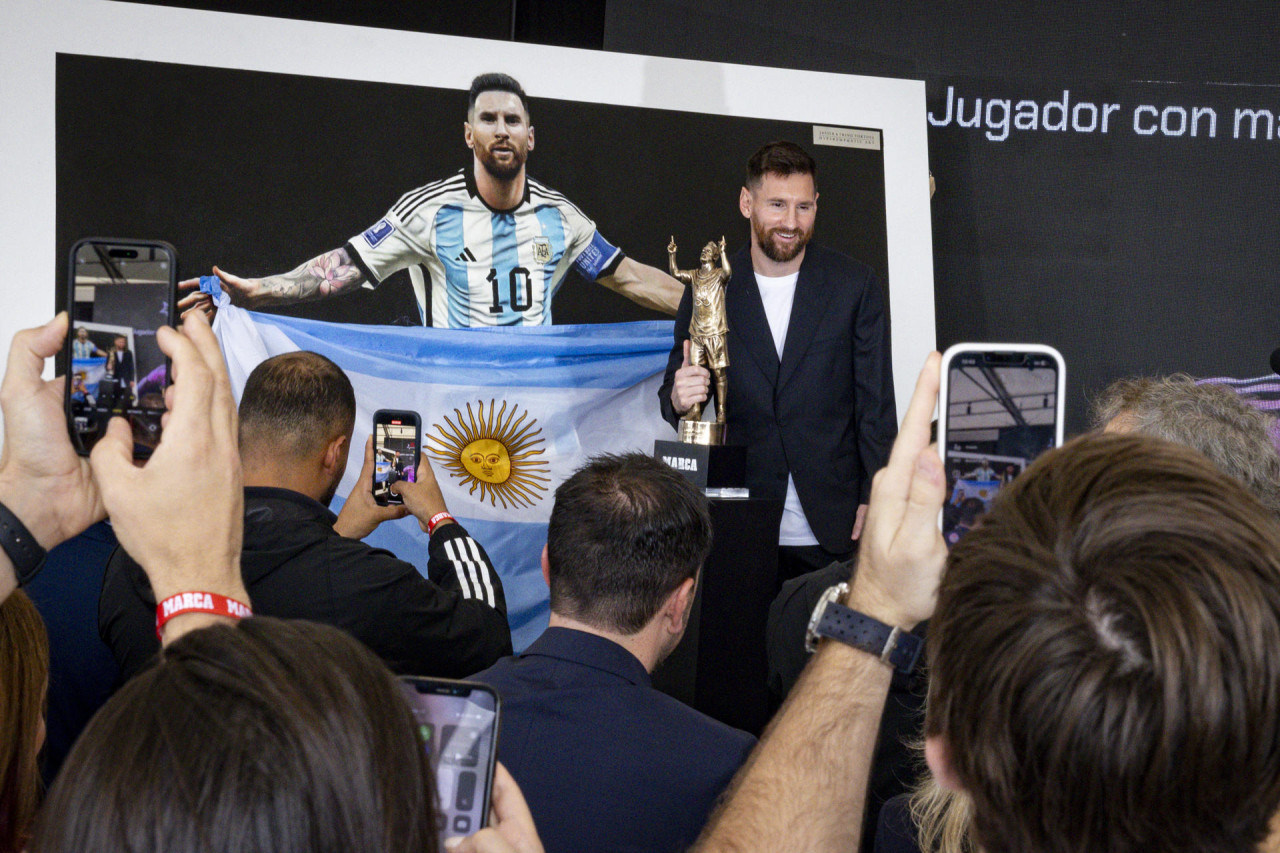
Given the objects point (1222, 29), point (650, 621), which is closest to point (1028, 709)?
point (650, 621)

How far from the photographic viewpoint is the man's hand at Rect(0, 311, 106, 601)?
1.04 metres

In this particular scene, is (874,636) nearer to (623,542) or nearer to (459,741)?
(459,741)

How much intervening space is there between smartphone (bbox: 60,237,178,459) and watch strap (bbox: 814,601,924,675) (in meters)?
0.71

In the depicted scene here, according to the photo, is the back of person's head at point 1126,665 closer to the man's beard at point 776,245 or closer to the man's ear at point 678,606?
the man's ear at point 678,606

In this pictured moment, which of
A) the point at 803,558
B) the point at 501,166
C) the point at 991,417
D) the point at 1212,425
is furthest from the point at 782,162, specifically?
the point at 991,417

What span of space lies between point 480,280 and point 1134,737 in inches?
133

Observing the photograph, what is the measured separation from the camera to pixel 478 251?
3840mm

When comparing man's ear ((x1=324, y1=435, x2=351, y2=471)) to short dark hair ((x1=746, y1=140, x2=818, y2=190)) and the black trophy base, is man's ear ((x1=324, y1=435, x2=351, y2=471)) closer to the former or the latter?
the black trophy base

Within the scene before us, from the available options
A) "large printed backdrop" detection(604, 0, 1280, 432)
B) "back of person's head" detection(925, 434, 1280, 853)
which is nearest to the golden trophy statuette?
"large printed backdrop" detection(604, 0, 1280, 432)

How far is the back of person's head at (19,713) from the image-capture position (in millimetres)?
1146

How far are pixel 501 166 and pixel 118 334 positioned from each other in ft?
8.55

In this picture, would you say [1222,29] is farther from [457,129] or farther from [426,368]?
[426,368]

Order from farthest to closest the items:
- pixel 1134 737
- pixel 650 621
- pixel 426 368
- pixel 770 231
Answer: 1. pixel 426 368
2. pixel 770 231
3. pixel 650 621
4. pixel 1134 737

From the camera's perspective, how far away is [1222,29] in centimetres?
453
